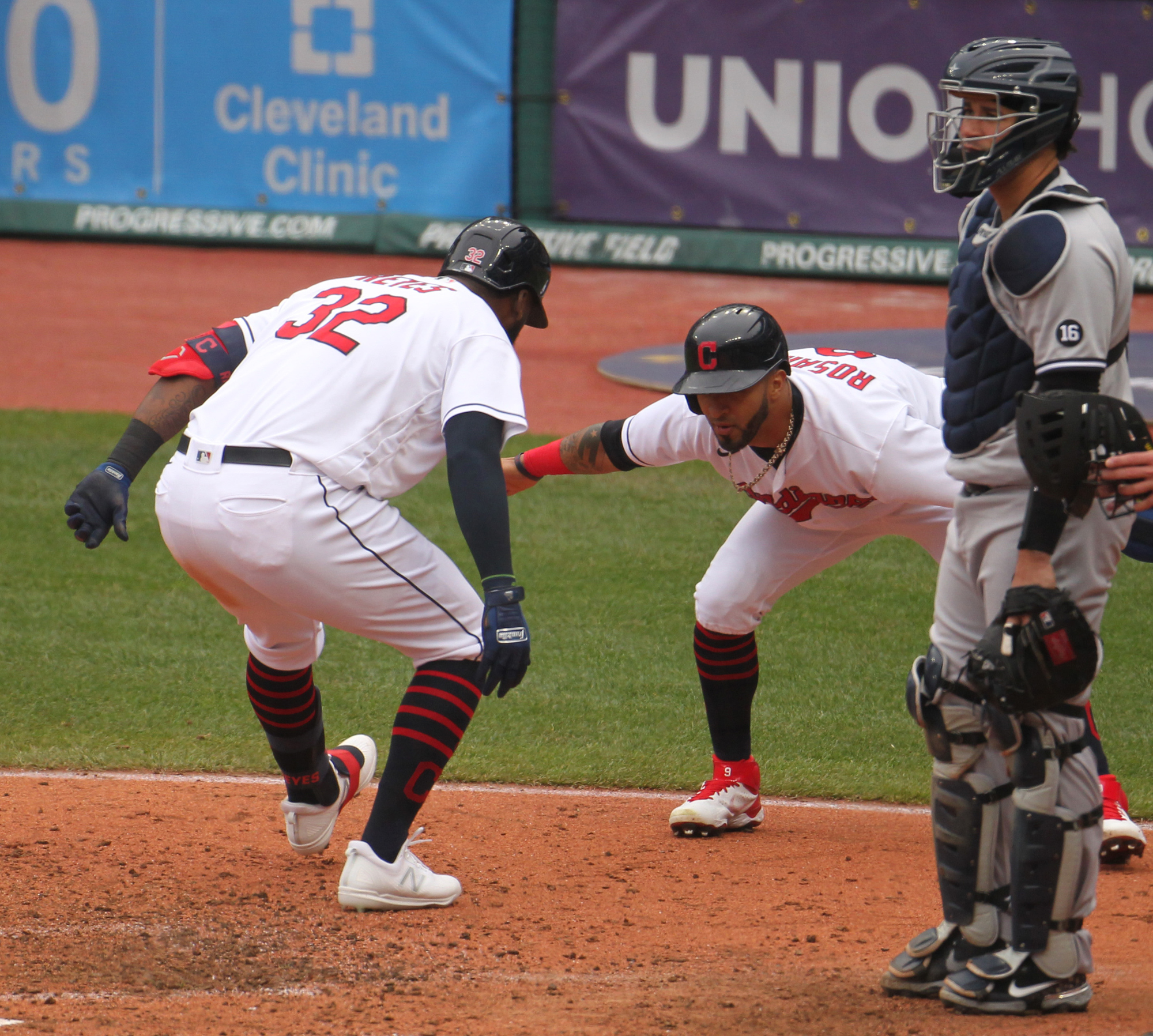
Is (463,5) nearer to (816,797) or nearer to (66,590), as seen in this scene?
(66,590)

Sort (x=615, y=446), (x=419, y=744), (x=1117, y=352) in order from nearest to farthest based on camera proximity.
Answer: (x=1117, y=352), (x=419, y=744), (x=615, y=446)

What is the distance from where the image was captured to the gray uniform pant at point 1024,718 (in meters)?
3.03

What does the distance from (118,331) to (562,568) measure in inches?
273

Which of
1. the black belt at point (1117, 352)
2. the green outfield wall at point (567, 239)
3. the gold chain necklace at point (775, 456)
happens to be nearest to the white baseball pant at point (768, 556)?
the gold chain necklace at point (775, 456)

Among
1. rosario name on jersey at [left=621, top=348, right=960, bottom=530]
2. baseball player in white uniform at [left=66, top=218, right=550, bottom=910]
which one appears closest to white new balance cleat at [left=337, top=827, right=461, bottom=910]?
baseball player in white uniform at [left=66, top=218, right=550, bottom=910]

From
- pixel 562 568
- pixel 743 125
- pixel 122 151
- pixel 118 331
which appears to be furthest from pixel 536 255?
pixel 122 151

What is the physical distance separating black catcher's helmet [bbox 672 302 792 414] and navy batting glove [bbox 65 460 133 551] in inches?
55.7

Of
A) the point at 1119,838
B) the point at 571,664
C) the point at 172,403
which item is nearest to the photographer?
the point at 172,403

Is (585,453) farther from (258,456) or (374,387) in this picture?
(258,456)

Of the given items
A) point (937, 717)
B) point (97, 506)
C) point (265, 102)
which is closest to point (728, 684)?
point (937, 717)

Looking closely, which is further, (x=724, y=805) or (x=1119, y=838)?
(x=724, y=805)

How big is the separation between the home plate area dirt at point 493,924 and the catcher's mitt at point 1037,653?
67 cm

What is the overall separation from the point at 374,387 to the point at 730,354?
2.87 feet

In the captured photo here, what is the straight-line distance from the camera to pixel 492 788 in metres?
4.94
